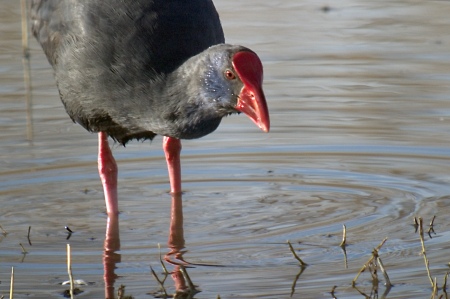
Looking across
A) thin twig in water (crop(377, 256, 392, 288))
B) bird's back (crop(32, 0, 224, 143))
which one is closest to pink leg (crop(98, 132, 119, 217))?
bird's back (crop(32, 0, 224, 143))

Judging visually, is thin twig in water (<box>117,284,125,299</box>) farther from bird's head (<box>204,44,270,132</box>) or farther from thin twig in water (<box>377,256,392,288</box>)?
thin twig in water (<box>377,256,392,288</box>)

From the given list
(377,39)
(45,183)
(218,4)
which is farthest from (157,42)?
(218,4)

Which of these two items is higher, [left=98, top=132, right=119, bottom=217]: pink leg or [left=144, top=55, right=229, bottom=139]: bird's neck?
[left=144, top=55, right=229, bottom=139]: bird's neck

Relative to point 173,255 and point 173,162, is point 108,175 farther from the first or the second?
point 173,255

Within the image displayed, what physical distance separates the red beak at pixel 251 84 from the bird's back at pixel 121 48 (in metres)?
0.61

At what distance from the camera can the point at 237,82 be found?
569 centimetres

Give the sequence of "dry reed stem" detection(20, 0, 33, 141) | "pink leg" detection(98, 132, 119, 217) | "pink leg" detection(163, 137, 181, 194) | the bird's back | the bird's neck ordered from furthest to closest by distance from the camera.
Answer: "dry reed stem" detection(20, 0, 33, 141), "pink leg" detection(163, 137, 181, 194), "pink leg" detection(98, 132, 119, 217), the bird's back, the bird's neck

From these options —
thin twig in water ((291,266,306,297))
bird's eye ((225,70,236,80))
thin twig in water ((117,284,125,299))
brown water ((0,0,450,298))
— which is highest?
bird's eye ((225,70,236,80))

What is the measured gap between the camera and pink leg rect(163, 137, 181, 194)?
7.38 meters

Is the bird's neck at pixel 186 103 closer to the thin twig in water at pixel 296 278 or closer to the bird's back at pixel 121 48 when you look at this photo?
the bird's back at pixel 121 48

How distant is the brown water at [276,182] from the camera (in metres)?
5.70

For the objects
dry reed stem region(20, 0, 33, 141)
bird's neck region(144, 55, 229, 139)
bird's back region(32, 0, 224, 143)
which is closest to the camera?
bird's neck region(144, 55, 229, 139)

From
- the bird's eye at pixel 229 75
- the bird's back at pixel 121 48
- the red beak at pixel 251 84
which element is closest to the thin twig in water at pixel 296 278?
the red beak at pixel 251 84

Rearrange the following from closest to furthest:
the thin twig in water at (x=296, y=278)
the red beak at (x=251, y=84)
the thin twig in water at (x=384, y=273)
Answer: the thin twig in water at (x=384, y=273) < the thin twig in water at (x=296, y=278) < the red beak at (x=251, y=84)
